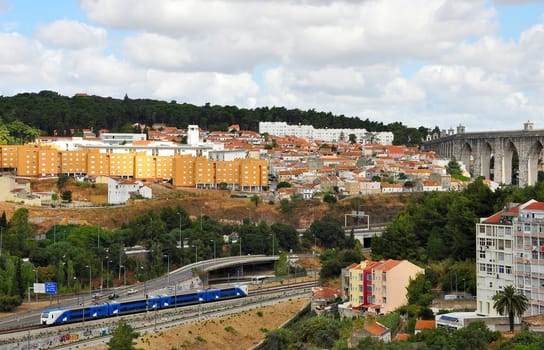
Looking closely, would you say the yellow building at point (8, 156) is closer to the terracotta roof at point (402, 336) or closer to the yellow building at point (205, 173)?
the yellow building at point (205, 173)

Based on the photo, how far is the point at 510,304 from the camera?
130ft

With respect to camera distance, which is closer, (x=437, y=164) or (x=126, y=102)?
(x=437, y=164)

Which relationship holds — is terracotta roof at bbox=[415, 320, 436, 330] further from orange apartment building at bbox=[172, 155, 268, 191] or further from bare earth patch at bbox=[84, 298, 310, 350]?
orange apartment building at bbox=[172, 155, 268, 191]

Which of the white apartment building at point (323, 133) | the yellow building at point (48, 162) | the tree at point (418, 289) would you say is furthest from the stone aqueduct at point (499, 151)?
the tree at point (418, 289)

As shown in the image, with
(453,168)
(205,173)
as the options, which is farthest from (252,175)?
(453,168)

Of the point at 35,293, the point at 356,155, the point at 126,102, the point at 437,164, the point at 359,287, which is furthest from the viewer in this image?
the point at 126,102

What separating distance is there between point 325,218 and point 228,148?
3351cm

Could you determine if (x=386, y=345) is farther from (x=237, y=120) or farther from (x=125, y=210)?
(x=237, y=120)

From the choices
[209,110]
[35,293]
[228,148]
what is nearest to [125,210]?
[35,293]

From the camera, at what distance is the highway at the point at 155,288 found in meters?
51.6

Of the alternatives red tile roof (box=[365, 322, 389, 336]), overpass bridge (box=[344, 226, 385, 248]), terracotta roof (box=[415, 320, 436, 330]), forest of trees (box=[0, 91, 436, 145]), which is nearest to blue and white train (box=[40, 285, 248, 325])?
red tile roof (box=[365, 322, 389, 336])

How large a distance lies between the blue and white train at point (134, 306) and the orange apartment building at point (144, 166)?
3836 centimetres

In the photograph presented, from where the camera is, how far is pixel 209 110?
15250 centimetres

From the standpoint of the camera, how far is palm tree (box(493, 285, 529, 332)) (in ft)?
130
